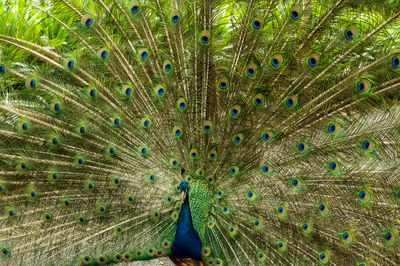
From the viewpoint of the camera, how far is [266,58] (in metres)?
2.26

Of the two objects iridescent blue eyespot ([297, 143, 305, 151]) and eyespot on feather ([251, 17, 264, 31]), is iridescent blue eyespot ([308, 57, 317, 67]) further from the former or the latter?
iridescent blue eyespot ([297, 143, 305, 151])

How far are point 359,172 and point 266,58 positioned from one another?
0.94 m

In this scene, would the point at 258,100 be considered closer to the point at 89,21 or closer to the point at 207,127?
the point at 207,127

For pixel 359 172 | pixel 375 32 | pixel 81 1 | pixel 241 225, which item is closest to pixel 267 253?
pixel 241 225

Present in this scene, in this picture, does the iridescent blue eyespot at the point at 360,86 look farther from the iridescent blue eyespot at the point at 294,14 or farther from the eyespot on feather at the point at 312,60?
the iridescent blue eyespot at the point at 294,14

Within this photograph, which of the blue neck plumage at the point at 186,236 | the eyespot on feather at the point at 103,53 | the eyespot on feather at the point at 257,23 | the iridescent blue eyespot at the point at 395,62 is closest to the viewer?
the iridescent blue eyespot at the point at 395,62

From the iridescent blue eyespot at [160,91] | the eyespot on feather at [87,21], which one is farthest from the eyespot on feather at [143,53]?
the eyespot on feather at [87,21]

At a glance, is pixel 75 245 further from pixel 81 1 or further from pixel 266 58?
pixel 266 58

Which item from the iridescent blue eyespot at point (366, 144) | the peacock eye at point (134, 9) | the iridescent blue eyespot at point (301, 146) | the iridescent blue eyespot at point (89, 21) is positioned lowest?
the iridescent blue eyespot at point (301, 146)

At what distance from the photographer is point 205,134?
2.64 m

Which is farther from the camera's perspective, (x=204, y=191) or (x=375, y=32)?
(x=204, y=191)

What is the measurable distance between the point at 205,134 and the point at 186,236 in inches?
31.9

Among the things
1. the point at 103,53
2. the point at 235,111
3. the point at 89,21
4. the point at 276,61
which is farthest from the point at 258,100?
the point at 89,21

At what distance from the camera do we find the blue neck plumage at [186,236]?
2.70 meters
